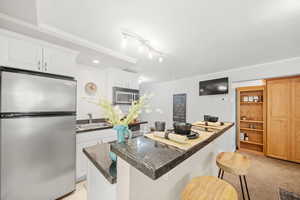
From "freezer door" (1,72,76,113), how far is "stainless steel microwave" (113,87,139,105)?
46.0 inches

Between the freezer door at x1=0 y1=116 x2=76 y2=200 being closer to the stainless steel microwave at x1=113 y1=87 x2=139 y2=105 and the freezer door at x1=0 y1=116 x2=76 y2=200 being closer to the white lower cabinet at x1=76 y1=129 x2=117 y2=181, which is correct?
the white lower cabinet at x1=76 y1=129 x2=117 y2=181

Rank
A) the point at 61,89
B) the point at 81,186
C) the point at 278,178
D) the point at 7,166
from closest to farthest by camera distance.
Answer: the point at 7,166 < the point at 61,89 < the point at 81,186 < the point at 278,178

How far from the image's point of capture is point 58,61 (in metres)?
1.87

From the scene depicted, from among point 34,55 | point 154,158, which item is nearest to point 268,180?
point 154,158

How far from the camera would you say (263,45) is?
6.92 feet

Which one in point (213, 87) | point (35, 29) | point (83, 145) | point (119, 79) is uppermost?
point (35, 29)

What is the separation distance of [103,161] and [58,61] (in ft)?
5.64

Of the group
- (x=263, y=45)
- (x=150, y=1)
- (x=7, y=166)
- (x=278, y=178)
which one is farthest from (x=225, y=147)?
(x=7, y=166)

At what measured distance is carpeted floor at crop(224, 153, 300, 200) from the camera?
6.46 ft

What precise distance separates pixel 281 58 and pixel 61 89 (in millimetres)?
4330

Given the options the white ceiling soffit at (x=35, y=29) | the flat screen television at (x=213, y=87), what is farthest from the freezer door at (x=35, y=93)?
the flat screen television at (x=213, y=87)

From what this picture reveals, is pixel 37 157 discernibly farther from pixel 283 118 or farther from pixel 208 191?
pixel 283 118

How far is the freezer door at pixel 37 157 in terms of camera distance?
1422 millimetres

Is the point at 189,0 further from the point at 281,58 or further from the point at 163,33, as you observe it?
the point at 281,58
